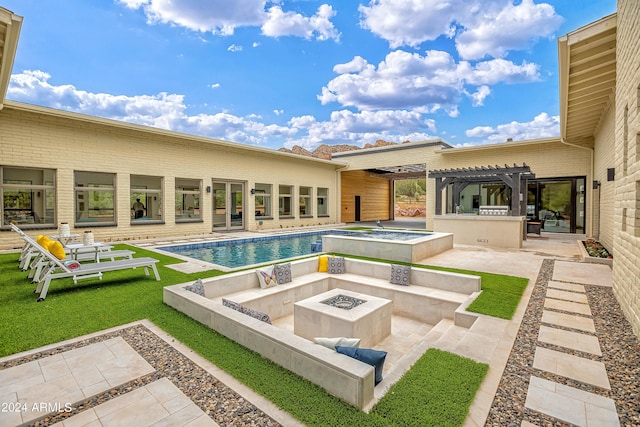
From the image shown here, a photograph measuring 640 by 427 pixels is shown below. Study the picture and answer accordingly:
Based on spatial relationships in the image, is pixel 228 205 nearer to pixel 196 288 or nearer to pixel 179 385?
pixel 196 288

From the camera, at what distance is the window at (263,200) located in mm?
16969

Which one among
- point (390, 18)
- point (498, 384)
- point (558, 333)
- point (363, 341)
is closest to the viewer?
point (498, 384)

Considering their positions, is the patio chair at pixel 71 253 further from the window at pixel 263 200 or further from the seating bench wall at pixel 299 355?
the window at pixel 263 200

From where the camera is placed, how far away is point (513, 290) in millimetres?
5578

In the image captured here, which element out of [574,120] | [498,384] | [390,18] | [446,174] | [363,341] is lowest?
[363,341]

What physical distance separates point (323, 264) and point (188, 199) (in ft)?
28.9

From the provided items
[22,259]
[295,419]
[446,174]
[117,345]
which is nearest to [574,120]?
[446,174]

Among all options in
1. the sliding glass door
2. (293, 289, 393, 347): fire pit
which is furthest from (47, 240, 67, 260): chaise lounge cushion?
the sliding glass door

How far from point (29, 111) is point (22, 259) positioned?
17.6 feet

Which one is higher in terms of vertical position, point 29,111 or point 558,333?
point 29,111

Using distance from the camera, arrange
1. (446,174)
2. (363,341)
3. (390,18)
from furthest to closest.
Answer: (390,18) < (446,174) < (363,341)

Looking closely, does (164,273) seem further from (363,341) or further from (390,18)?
(390,18)

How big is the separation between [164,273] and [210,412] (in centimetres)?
497

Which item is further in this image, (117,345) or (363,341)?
(363,341)
